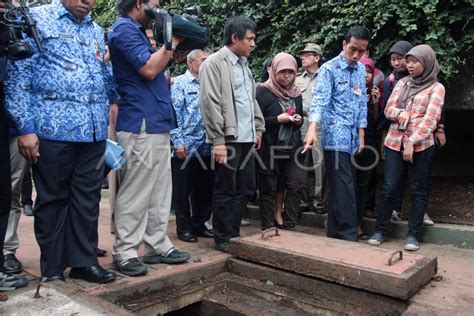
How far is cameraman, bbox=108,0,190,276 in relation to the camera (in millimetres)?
3307

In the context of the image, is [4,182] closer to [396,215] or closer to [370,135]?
[370,135]

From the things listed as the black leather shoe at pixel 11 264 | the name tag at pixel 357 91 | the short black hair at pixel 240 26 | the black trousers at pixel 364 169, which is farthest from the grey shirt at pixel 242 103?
the black leather shoe at pixel 11 264

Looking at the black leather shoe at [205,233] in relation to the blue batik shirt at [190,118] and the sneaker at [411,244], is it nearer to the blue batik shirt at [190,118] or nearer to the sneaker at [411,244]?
the blue batik shirt at [190,118]

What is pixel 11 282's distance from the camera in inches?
118

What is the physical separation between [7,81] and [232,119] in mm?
1793

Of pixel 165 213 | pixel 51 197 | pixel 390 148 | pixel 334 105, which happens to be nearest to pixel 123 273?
pixel 165 213

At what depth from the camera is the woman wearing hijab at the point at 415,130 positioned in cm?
438

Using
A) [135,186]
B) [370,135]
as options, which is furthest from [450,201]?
[135,186]

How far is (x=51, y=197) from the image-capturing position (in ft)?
9.94

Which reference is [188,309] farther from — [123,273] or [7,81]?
[7,81]

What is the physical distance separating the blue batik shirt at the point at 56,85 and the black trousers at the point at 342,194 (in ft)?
7.18

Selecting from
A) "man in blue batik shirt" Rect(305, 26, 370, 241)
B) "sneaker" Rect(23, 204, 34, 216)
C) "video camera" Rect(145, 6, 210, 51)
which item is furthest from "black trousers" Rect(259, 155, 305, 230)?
"sneaker" Rect(23, 204, 34, 216)

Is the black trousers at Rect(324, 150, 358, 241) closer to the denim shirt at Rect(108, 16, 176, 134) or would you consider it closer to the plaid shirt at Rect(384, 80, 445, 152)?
the plaid shirt at Rect(384, 80, 445, 152)

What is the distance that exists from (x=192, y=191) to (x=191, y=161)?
0.33 meters
